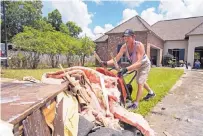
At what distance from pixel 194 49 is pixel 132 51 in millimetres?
18541

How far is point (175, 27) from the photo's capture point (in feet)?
78.0

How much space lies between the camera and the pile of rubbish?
2.11m

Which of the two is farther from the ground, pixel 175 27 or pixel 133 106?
pixel 175 27

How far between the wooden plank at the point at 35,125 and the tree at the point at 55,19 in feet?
125

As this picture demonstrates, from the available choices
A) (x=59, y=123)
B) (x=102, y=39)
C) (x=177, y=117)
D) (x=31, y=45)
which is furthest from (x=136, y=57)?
(x=102, y=39)

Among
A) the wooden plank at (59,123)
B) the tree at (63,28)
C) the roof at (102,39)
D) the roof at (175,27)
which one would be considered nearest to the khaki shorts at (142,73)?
the wooden plank at (59,123)

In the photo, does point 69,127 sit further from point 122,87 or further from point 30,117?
point 122,87

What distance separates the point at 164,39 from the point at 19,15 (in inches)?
1024

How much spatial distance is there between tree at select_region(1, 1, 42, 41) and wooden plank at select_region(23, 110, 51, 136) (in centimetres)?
3707

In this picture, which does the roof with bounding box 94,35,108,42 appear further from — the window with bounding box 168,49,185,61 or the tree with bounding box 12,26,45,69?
the tree with bounding box 12,26,45,69

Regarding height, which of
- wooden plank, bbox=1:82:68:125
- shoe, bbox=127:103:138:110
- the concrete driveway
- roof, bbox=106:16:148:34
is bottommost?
the concrete driveway

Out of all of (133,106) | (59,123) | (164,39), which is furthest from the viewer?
(164,39)

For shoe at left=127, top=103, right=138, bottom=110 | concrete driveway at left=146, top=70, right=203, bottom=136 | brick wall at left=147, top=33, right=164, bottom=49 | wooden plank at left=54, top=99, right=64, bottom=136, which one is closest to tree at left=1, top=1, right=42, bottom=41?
brick wall at left=147, top=33, right=164, bottom=49

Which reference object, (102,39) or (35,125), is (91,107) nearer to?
(35,125)
